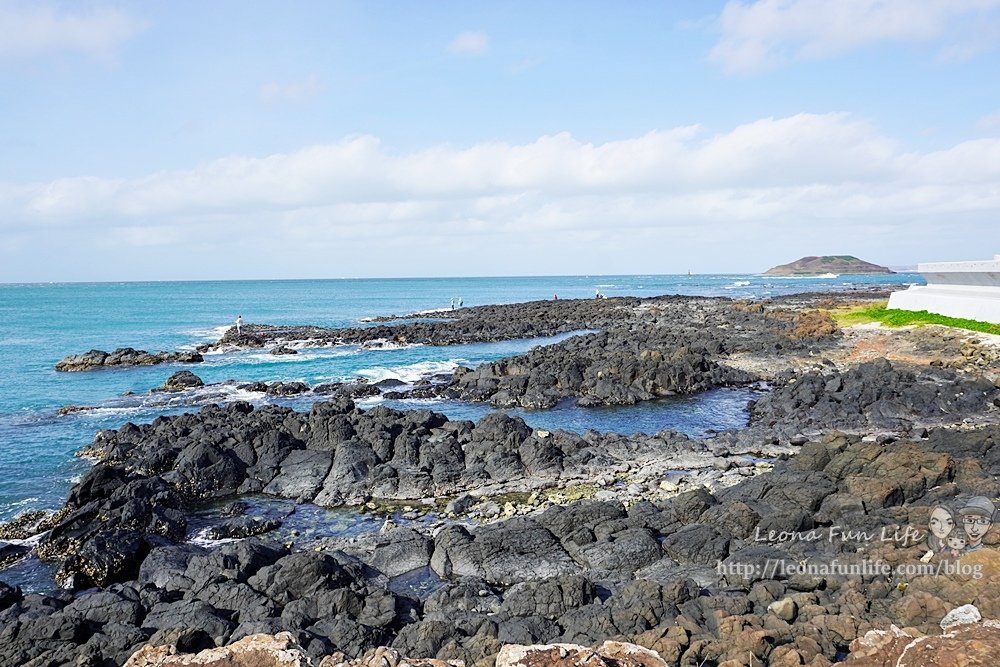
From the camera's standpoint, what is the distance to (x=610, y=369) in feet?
103

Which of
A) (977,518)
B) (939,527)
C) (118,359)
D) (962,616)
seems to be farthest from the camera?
(118,359)

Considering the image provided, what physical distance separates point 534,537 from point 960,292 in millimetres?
38690

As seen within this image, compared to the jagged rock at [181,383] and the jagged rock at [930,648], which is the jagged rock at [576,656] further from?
the jagged rock at [181,383]

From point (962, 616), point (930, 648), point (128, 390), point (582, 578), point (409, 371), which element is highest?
point (930, 648)

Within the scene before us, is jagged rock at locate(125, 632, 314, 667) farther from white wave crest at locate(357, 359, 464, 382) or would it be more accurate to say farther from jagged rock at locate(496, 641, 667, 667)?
white wave crest at locate(357, 359, 464, 382)

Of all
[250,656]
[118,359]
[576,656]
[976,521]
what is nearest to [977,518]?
[976,521]

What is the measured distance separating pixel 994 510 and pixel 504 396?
1976 cm

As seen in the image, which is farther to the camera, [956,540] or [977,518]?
[977,518]

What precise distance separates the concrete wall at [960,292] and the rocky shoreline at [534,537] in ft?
41.9

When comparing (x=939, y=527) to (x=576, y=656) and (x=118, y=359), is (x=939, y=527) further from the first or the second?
(x=118, y=359)

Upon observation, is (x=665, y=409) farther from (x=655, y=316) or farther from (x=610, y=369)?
(x=655, y=316)

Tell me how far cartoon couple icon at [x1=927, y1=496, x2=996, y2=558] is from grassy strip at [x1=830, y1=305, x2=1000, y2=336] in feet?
85.8

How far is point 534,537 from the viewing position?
12.9 metres

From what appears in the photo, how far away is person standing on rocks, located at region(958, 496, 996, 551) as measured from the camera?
409 inches
